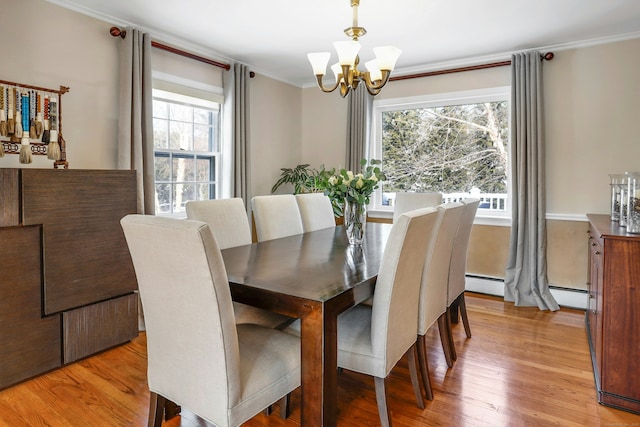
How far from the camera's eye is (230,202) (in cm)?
268

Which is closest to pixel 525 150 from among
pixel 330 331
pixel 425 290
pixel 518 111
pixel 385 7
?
pixel 518 111

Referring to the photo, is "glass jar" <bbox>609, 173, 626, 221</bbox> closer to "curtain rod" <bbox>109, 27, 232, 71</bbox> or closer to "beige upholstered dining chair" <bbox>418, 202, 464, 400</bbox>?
"beige upholstered dining chair" <bbox>418, 202, 464, 400</bbox>

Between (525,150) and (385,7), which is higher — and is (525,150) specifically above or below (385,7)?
below

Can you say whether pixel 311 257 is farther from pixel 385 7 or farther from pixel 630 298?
pixel 385 7

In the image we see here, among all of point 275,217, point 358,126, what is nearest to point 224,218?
point 275,217

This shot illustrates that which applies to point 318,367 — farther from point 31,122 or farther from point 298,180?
point 298,180

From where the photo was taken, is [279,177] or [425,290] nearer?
[425,290]

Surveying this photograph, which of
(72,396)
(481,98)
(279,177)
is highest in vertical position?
(481,98)

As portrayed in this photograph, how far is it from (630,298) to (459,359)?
1.05 metres

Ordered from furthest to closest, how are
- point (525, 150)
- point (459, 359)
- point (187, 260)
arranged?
point (525, 150) < point (459, 359) < point (187, 260)

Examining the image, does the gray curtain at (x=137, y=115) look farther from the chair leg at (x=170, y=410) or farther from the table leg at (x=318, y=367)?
the table leg at (x=318, y=367)

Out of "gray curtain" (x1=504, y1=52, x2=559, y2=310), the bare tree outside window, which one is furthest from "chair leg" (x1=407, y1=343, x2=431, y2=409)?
the bare tree outside window

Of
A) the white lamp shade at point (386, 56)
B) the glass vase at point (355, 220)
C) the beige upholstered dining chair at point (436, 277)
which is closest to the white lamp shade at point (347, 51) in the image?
the white lamp shade at point (386, 56)

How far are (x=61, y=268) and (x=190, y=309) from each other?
5.45 ft
